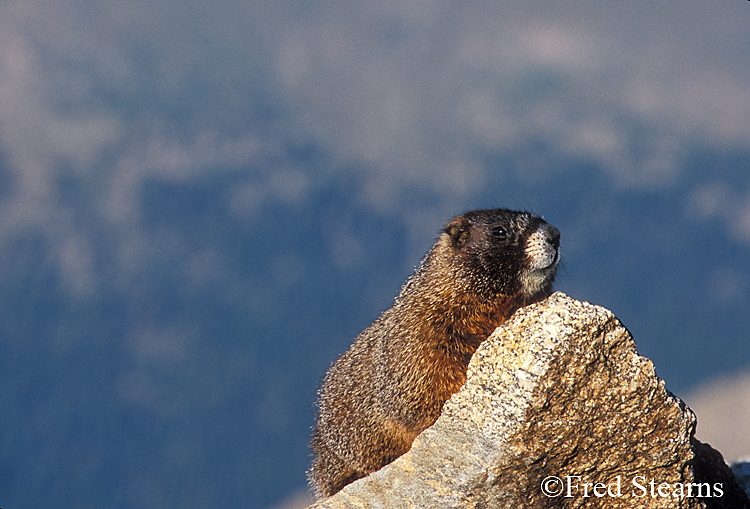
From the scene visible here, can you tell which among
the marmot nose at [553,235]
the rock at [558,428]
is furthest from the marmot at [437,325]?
the rock at [558,428]

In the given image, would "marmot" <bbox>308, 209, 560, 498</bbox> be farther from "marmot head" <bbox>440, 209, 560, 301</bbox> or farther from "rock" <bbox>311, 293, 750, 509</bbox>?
"rock" <bbox>311, 293, 750, 509</bbox>

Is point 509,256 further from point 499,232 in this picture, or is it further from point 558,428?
point 558,428

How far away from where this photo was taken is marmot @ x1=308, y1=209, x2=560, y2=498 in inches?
147

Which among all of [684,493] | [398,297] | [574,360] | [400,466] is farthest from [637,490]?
[398,297]

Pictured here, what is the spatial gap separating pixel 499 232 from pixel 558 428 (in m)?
1.34

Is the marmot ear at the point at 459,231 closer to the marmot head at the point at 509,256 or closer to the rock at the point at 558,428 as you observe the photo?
the marmot head at the point at 509,256

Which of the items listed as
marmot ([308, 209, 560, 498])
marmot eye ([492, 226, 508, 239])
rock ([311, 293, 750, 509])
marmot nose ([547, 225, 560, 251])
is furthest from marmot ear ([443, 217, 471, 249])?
rock ([311, 293, 750, 509])

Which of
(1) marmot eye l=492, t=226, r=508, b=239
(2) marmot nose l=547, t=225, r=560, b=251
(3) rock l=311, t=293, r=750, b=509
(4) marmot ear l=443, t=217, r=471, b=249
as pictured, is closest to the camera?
(3) rock l=311, t=293, r=750, b=509

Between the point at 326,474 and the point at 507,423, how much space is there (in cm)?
189

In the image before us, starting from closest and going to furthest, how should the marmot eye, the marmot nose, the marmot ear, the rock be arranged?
the rock → the marmot nose → the marmot eye → the marmot ear

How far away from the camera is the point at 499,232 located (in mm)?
3896

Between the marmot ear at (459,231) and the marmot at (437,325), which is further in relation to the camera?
the marmot ear at (459,231)

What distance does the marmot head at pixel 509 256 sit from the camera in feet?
12.2

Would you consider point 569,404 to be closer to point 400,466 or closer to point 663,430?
point 663,430
